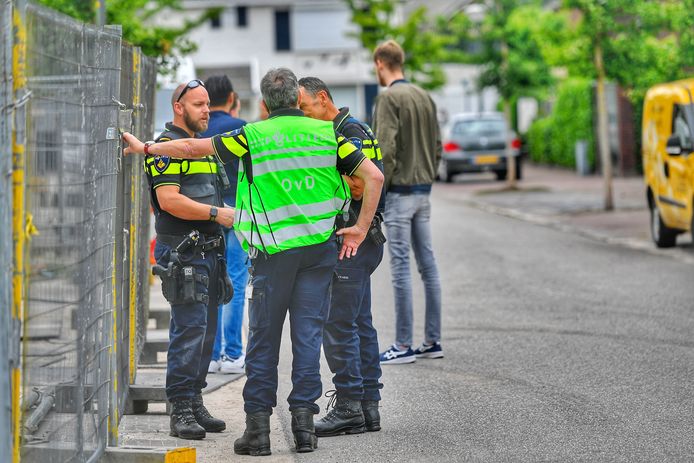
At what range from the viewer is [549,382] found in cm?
877

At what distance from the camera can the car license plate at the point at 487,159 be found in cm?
3562

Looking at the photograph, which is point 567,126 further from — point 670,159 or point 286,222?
point 286,222

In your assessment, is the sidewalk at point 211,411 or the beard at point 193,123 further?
the beard at point 193,123

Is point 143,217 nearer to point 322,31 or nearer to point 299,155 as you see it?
point 299,155

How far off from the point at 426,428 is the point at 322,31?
53.5 meters

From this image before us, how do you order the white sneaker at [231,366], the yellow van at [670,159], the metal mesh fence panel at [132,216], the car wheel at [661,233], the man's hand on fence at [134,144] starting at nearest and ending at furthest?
the man's hand on fence at [134,144] < the metal mesh fence panel at [132,216] < the white sneaker at [231,366] < the yellow van at [670,159] < the car wheel at [661,233]

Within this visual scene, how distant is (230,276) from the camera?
9617 millimetres

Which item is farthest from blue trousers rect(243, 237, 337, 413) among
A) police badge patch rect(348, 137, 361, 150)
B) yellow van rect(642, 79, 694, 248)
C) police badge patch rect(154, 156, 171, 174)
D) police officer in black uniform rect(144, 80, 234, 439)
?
yellow van rect(642, 79, 694, 248)

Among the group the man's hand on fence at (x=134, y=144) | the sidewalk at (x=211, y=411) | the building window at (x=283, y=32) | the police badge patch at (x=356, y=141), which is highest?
the building window at (x=283, y=32)

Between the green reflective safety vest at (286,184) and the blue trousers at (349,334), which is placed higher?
the green reflective safety vest at (286,184)

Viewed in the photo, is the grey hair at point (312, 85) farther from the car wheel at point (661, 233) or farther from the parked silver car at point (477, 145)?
the parked silver car at point (477, 145)

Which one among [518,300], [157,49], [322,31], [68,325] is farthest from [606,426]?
[322,31]

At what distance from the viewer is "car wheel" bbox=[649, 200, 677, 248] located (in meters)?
17.4

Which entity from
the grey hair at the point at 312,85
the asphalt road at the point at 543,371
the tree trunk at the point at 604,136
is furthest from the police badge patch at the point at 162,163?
the tree trunk at the point at 604,136
